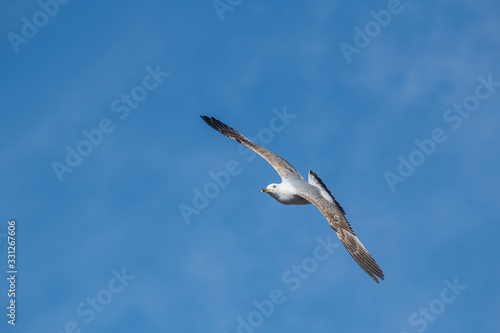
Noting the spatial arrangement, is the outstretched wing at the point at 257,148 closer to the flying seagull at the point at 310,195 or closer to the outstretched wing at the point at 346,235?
the flying seagull at the point at 310,195

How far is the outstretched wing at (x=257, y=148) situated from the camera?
30097mm

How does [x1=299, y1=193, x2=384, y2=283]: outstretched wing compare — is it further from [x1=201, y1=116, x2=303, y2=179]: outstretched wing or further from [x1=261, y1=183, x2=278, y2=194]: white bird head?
[x1=201, y1=116, x2=303, y2=179]: outstretched wing

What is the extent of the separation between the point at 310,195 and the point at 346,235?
107 inches

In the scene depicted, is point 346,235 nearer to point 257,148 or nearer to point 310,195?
point 310,195

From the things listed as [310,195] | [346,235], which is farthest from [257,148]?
[346,235]

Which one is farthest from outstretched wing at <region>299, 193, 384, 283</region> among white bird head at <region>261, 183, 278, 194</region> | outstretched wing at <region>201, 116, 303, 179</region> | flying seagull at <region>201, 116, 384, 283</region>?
outstretched wing at <region>201, 116, 303, 179</region>

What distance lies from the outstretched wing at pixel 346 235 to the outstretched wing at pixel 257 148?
10.5 feet

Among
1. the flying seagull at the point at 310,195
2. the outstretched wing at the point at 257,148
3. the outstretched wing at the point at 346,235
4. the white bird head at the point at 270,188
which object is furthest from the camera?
the outstretched wing at the point at 257,148

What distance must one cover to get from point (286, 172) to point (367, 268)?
7.33m

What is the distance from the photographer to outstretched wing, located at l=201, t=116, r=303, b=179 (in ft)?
98.7

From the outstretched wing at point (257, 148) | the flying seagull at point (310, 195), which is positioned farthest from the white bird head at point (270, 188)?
the outstretched wing at point (257, 148)

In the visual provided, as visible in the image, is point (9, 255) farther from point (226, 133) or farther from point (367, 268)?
point (367, 268)

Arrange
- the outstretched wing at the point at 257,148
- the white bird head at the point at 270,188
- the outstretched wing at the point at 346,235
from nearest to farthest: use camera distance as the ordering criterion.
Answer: the outstretched wing at the point at 346,235
the white bird head at the point at 270,188
the outstretched wing at the point at 257,148

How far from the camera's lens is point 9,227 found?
28438 millimetres
